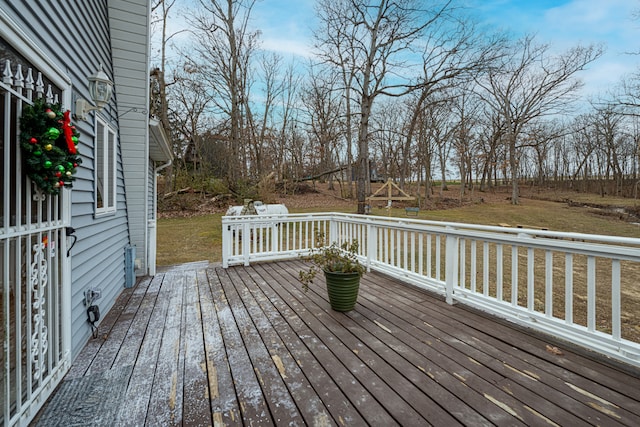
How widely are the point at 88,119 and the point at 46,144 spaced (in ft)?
4.46

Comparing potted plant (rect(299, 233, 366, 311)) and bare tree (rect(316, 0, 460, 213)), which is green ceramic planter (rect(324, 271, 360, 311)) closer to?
potted plant (rect(299, 233, 366, 311))

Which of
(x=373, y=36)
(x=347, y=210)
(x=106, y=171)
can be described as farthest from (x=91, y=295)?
(x=347, y=210)

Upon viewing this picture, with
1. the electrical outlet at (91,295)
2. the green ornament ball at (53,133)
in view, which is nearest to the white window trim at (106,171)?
the electrical outlet at (91,295)

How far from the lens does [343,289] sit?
312 centimetres

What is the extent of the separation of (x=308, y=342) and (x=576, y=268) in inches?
277

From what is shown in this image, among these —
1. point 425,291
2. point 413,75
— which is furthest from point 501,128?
point 425,291

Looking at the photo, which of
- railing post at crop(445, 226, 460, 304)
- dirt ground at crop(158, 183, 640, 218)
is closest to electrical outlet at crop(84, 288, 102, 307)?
railing post at crop(445, 226, 460, 304)

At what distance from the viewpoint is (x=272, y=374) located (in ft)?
6.79

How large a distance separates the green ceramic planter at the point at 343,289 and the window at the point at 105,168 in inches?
99.5

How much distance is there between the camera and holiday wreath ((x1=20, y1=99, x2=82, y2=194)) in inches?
63.2

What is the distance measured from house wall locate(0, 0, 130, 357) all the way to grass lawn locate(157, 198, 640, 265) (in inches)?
115

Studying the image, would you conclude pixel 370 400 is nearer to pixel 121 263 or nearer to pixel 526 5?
pixel 121 263

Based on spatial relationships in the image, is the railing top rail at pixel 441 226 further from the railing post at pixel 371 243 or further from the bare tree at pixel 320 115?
the bare tree at pixel 320 115

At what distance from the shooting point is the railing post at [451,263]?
332 cm
